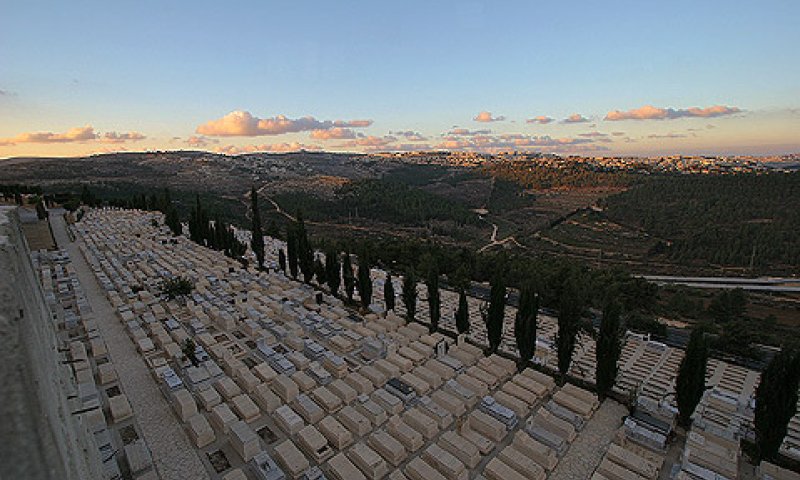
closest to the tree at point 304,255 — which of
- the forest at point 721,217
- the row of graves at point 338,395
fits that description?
the row of graves at point 338,395

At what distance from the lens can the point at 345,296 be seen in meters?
34.3

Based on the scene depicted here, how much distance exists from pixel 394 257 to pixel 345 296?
10708 mm

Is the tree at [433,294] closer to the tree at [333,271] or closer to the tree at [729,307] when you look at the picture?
the tree at [333,271]

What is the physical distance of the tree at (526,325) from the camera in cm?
2300

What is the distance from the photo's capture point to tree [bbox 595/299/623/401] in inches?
800

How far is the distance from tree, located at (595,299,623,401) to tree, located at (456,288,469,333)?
792cm

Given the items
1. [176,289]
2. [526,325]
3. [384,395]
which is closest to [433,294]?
[526,325]

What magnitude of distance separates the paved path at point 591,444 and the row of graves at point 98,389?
16.1 m

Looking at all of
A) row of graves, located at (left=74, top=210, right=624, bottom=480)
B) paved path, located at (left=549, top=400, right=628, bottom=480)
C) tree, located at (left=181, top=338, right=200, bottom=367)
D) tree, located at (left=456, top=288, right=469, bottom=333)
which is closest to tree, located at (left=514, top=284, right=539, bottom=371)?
row of graves, located at (left=74, top=210, right=624, bottom=480)

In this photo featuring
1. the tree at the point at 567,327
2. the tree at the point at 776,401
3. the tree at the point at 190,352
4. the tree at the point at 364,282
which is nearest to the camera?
the tree at the point at 776,401

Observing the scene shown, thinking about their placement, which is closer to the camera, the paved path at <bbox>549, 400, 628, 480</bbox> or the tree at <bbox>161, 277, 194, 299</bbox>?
the paved path at <bbox>549, 400, 628, 480</bbox>

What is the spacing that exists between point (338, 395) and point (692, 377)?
53.9 feet

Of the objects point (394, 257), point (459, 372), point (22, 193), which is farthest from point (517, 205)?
point (22, 193)

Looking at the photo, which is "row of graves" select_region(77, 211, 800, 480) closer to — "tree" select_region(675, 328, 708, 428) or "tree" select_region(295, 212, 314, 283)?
"tree" select_region(675, 328, 708, 428)
